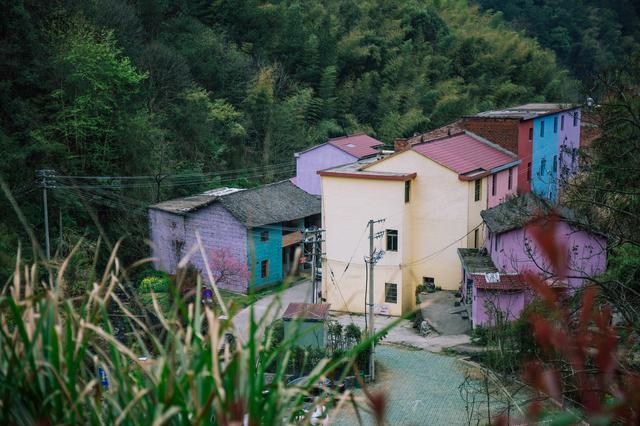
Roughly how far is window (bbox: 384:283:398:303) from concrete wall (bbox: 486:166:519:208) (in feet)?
11.1

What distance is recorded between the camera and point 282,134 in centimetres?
2958

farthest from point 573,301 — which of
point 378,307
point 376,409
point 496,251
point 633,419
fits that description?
point 378,307

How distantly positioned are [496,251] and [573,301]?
10.6 metres

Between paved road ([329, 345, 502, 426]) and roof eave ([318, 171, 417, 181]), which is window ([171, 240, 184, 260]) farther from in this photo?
paved road ([329, 345, 502, 426])

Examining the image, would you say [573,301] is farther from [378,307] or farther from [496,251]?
[378,307]

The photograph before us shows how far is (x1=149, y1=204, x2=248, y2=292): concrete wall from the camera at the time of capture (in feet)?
68.2

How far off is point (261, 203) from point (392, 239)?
13.5 feet

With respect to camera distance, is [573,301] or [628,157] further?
[628,157]

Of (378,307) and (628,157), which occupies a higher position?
(628,157)

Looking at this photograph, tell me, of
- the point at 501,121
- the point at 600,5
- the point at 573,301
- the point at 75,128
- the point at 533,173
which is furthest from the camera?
the point at 600,5

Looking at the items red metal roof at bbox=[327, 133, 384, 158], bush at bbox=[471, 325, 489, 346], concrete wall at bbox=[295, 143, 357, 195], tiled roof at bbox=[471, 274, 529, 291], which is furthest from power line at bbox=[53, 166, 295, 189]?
bush at bbox=[471, 325, 489, 346]

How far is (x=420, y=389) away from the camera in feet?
47.2

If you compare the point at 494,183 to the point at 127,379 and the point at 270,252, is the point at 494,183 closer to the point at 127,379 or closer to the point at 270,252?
the point at 270,252

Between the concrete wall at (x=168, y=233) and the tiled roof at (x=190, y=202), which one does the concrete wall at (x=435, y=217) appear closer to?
the tiled roof at (x=190, y=202)
